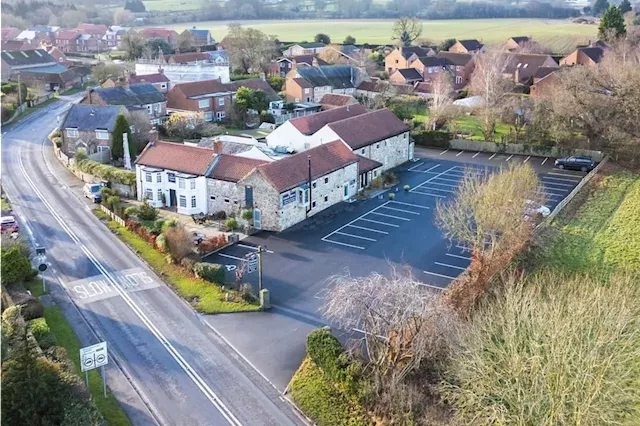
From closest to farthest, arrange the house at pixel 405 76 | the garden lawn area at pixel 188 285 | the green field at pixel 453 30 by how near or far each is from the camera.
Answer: the garden lawn area at pixel 188 285, the house at pixel 405 76, the green field at pixel 453 30

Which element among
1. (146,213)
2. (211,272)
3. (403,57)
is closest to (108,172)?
(146,213)

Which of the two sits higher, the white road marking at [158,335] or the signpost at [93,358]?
the signpost at [93,358]

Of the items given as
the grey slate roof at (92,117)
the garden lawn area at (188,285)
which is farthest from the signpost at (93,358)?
the grey slate roof at (92,117)

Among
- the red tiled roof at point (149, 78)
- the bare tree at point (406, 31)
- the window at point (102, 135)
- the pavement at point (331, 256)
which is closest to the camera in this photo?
the pavement at point (331, 256)

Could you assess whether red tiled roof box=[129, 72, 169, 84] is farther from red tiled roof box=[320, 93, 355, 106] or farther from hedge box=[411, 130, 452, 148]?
hedge box=[411, 130, 452, 148]

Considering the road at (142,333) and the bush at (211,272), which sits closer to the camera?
the road at (142,333)

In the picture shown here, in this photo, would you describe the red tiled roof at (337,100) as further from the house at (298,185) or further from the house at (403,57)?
the house at (403,57)

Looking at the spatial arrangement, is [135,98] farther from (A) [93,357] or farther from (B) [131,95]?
(A) [93,357]
